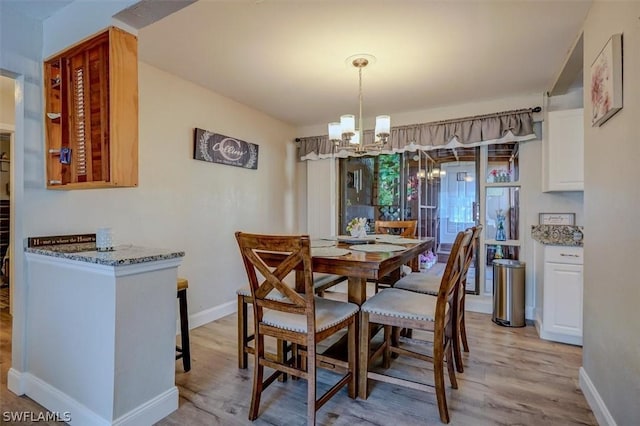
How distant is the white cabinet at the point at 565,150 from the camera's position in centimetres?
284

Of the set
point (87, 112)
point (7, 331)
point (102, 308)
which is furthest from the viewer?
point (7, 331)

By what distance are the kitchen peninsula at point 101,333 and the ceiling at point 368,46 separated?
4.88 ft

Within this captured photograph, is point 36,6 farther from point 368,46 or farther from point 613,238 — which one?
point 613,238

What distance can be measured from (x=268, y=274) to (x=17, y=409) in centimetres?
163

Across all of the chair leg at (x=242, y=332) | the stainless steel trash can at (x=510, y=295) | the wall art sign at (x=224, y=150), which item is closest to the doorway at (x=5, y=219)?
the wall art sign at (x=224, y=150)

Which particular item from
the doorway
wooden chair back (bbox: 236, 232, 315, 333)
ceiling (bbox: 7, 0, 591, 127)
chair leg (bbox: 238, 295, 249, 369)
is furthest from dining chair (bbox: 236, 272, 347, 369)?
the doorway

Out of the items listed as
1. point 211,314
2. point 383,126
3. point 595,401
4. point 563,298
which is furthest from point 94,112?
point 563,298

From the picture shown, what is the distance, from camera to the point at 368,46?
236 cm

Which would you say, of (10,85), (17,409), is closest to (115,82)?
(17,409)

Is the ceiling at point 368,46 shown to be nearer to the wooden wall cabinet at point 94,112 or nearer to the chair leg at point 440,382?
the wooden wall cabinet at point 94,112

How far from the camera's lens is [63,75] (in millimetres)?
1871

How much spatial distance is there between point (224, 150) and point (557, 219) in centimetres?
341

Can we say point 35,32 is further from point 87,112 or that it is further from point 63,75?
point 87,112

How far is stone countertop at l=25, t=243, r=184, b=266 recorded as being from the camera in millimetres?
1591
